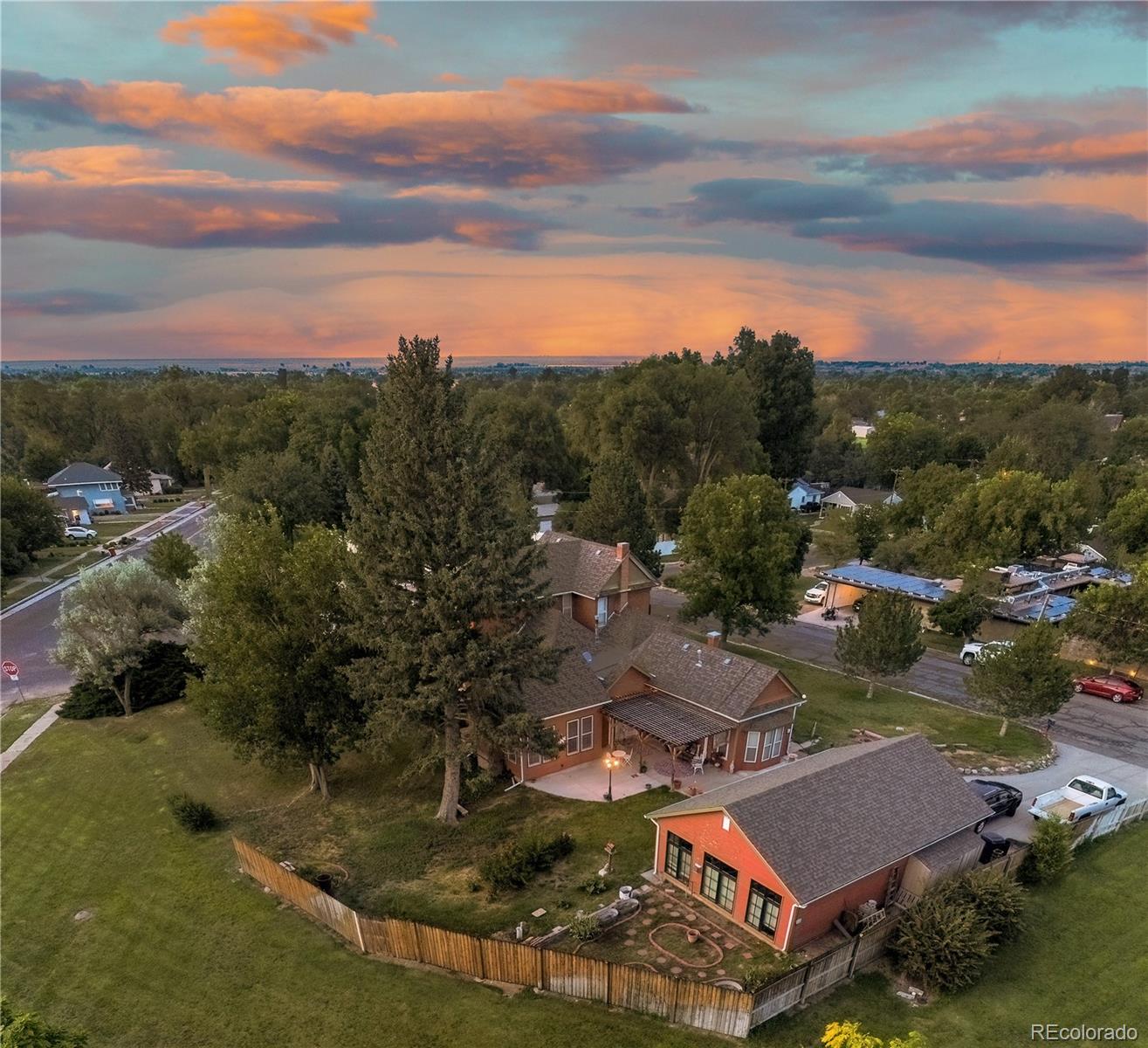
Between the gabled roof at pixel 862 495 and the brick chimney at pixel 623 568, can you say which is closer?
the brick chimney at pixel 623 568

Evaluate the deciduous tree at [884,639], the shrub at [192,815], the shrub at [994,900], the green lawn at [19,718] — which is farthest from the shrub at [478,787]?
the green lawn at [19,718]

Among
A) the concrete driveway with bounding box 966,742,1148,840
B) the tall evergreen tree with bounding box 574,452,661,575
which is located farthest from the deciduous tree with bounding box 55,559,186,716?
the concrete driveway with bounding box 966,742,1148,840

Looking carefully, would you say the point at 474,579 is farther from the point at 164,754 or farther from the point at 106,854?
the point at 164,754

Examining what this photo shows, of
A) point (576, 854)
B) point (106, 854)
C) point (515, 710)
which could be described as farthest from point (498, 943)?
point (106, 854)

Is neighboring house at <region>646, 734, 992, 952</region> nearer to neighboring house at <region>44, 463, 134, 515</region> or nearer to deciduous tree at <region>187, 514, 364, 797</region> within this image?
deciduous tree at <region>187, 514, 364, 797</region>

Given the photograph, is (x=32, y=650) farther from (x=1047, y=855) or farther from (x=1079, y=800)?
(x=1079, y=800)

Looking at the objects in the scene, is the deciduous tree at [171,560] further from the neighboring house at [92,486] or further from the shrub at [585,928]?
the neighboring house at [92,486]
